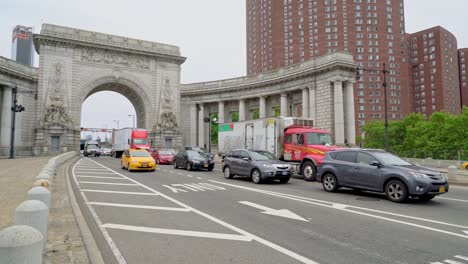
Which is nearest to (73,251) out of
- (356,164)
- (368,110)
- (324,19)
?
(356,164)

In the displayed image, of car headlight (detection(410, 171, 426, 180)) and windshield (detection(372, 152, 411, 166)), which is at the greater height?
windshield (detection(372, 152, 411, 166))

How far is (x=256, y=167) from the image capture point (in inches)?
562

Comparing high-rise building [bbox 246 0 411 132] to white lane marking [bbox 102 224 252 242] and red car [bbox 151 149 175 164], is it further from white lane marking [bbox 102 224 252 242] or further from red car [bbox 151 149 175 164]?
white lane marking [bbox 102 224 252 242]

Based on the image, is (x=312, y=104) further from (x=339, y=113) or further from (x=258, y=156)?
(x=258, y=156)

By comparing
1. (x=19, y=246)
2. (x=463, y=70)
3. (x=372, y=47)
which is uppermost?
(x=463, y=70)

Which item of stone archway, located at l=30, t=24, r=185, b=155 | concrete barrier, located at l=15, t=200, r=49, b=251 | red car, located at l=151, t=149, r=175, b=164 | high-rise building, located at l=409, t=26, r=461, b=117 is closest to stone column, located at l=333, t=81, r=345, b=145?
red car, located at l=151, t=149, r=175, b=164

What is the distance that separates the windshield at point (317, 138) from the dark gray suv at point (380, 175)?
16.7 ft

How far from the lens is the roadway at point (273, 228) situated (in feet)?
15.5

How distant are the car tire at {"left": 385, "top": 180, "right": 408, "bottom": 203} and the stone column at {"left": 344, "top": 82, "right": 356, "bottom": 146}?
28.0 metres

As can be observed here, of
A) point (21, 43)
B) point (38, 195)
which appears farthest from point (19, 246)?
point (21, 43)

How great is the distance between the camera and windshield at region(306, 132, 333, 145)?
1753 centimetres

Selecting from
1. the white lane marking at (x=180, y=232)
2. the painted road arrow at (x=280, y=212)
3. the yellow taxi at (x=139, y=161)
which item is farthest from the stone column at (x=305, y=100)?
the white lane marking at (x=180, y=232)

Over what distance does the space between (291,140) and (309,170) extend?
10.3 feet

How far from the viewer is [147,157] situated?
66.6ft
